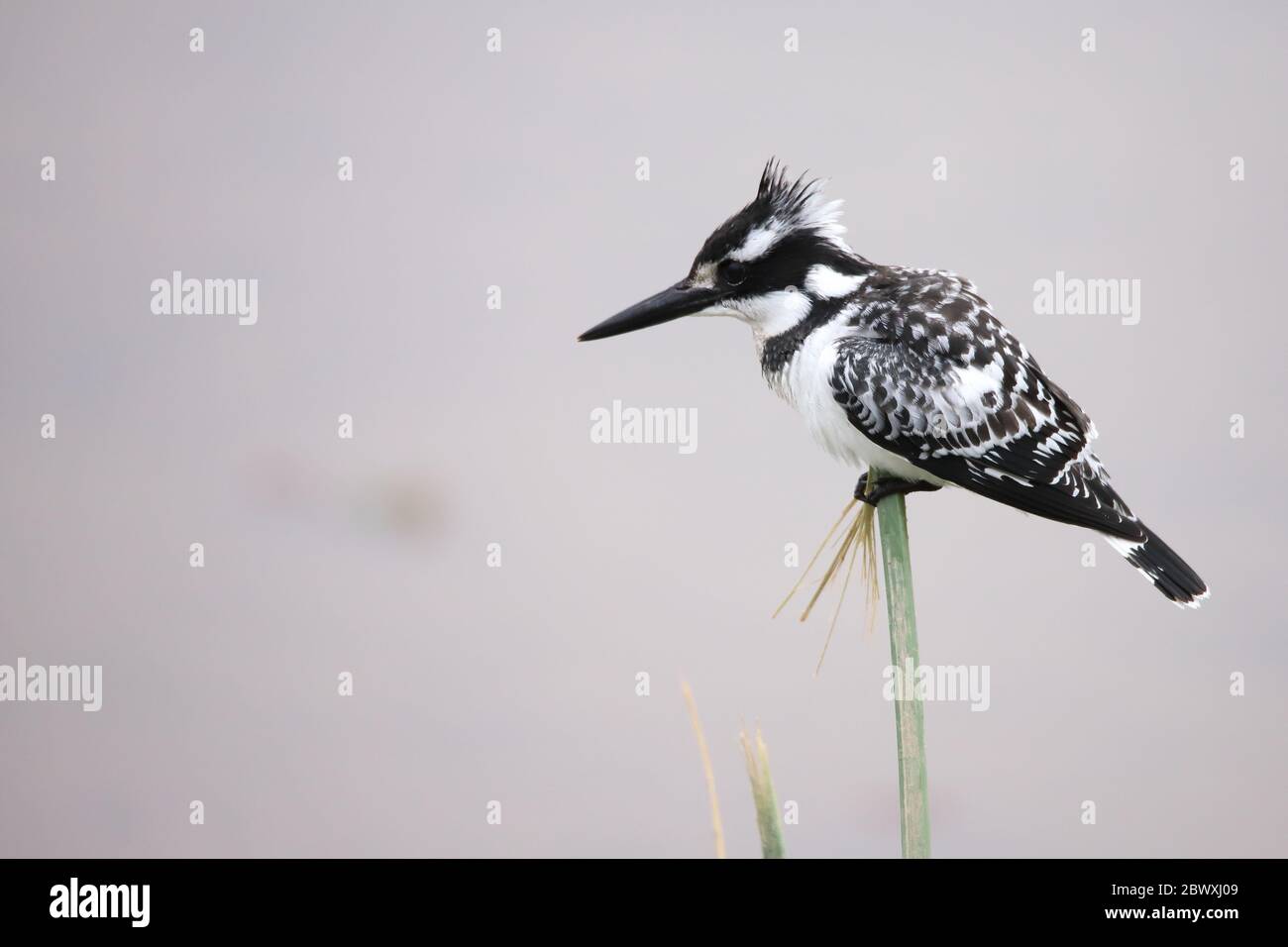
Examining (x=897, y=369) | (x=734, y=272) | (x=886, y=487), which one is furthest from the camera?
(x=734, y=272)

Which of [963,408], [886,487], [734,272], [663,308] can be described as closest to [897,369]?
[963,408]

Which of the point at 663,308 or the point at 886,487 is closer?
the point at 886,487

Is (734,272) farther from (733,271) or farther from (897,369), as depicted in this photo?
(897,369)

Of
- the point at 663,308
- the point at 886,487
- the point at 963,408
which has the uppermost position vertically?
the point at 663,308

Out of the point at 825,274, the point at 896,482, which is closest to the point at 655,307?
the point at 825,274

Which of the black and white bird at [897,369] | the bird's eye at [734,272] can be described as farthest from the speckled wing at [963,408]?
the bird's eye at [734,272]

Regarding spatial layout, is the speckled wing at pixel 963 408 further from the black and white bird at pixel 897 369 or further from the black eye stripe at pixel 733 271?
the black eye stripe at pixel 733 271

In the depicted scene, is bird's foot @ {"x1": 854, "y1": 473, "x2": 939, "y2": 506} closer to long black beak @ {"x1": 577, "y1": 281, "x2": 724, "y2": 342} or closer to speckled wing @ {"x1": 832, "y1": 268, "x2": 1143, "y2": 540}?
speckled wing @ {"x1": 832, "y1": 268, "x2": 1143, "y2": 540}
